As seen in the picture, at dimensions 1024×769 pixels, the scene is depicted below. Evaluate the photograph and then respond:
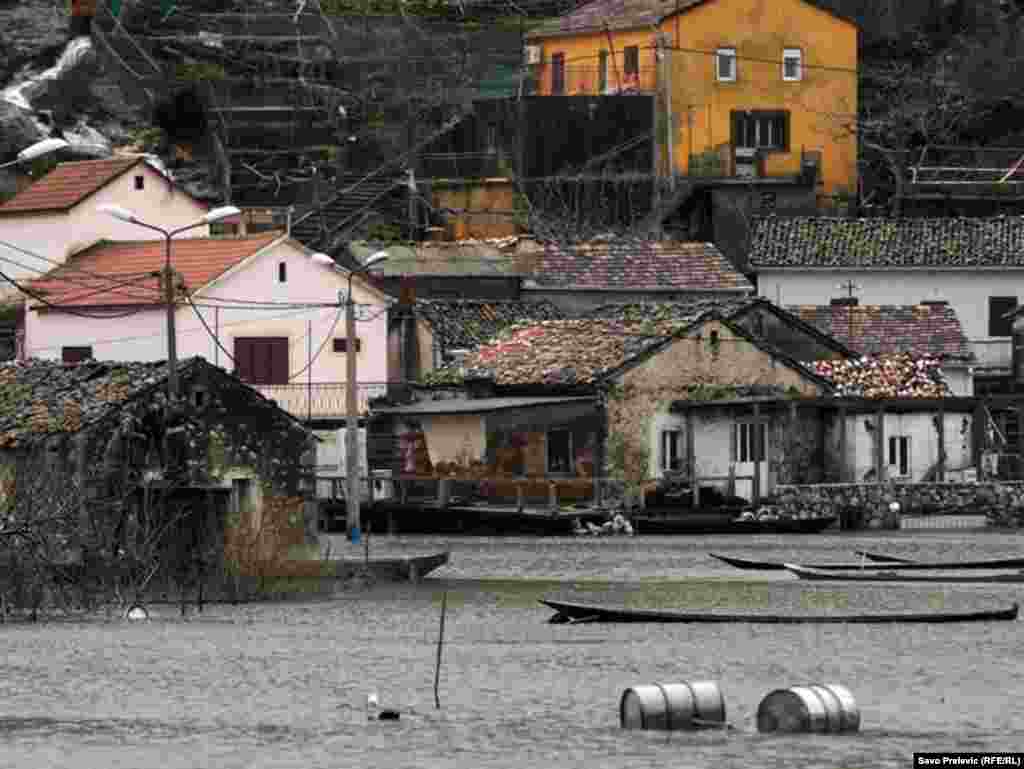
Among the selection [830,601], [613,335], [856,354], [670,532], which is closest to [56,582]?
[830,601]

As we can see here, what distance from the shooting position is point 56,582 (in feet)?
154

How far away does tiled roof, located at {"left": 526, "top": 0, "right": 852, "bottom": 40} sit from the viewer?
3895 inches

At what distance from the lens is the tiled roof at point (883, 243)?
9388 cm

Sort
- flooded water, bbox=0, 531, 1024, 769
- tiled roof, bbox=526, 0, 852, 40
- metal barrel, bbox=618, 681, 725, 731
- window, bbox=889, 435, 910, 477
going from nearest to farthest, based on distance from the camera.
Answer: flooded water, bbox=0, 531, 1024, 769
metal barrel, bbox=618, 681, 725, 731
window, bbox=889, 435, 910, 477
tiled roof, bbox=526, 0, 852, 40

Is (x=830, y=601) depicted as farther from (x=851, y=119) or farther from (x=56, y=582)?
(x=851, y=119)

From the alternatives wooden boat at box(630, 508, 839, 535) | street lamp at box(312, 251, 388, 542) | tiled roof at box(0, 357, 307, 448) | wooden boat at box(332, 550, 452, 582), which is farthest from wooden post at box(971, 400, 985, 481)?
wooden boat at box(332, 550, 452, 582)

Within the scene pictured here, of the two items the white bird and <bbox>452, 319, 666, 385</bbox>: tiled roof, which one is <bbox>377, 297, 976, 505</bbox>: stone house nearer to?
<bbox>452, 319, 666, 385</bbox>: tiled roof

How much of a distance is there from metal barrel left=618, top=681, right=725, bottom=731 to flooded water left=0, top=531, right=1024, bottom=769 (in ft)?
0.83

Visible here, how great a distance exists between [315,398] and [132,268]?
5788 millimetres

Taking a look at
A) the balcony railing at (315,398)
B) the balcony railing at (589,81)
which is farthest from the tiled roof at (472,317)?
the balcony railing at (589,81)

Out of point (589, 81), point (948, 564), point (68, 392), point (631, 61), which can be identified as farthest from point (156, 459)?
point (589, 81)

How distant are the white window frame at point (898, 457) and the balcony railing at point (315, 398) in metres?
12.8

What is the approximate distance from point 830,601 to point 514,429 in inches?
1109

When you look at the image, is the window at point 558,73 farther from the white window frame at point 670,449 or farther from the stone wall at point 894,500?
the stone wall at point 894,500
